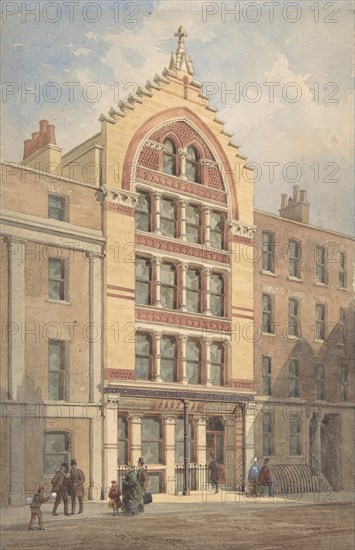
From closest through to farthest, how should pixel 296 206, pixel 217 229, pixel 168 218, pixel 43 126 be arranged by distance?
pixel 43 126 → pixel 168 218 → pixel 217 229 → pixel 296 206

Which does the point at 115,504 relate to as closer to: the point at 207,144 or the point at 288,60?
the point at 207,144

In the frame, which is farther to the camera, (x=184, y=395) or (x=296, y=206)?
(x=296, y=206)

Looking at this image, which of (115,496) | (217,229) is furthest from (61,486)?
(217,229)

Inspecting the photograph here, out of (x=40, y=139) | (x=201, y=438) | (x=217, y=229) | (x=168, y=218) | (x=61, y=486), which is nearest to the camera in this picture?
(x=61, y=486)

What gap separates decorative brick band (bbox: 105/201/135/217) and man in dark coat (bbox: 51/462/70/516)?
2.34 metres

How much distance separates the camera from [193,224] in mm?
8102

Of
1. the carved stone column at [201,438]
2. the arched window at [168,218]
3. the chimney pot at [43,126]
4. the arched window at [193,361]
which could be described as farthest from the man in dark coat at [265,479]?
the chimney pot at [43,126]

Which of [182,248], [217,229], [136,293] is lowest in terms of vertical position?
[136,293]

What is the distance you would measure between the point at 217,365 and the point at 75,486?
6.13 ft

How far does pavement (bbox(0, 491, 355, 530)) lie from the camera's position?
22.8ft

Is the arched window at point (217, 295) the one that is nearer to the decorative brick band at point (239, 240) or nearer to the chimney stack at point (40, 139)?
the decorative brick band at point (239, 240)

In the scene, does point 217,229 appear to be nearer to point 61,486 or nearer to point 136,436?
point 136,436

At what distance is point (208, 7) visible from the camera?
316 inches

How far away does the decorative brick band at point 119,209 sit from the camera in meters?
7.56
